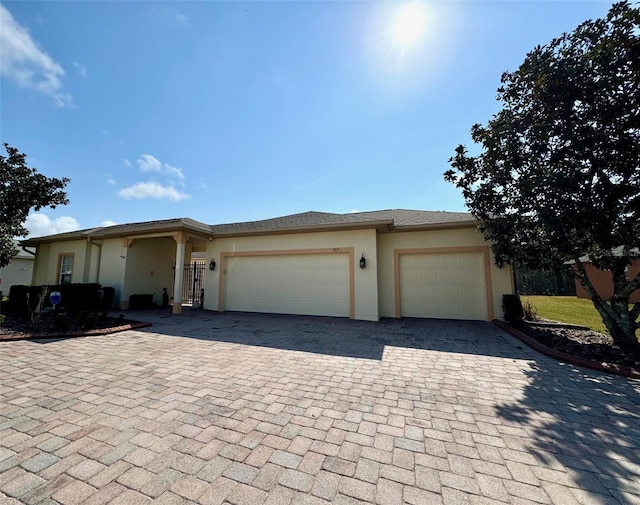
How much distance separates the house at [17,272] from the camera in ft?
59.2

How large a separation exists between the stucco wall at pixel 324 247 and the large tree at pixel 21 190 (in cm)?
626

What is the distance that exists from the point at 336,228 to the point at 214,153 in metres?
5.18

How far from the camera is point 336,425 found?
8.62ft

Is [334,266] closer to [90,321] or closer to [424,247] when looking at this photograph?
[424,247]

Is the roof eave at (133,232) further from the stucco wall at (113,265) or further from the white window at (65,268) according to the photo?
the white window at (65,268)

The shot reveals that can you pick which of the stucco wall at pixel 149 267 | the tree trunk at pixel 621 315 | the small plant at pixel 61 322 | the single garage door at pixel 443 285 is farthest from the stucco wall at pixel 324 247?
the tree trunk at pixel 621 315

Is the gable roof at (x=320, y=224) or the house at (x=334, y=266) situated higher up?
the gable roof at (x=320, y=224)

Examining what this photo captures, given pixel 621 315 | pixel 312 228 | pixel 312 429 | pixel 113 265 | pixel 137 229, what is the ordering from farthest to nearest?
pixel 113 265 < pixel 137 229 < pixel 312 228 < pixel 621 315 < pixel 312 429

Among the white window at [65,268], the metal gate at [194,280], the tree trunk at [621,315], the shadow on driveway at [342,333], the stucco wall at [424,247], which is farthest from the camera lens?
the white window at [65,268]

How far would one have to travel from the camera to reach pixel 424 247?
9.03 m

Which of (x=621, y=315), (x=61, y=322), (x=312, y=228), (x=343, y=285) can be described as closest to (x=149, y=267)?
(x=61, y=322)

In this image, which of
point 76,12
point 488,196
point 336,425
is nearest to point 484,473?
point 336,425

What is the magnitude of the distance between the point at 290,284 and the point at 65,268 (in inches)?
461

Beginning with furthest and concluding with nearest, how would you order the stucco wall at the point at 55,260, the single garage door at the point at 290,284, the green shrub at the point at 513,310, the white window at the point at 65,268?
the white window at the point at 65,268 < the stucco wall at the point at 55,260 < the single garage door at the point at 290,284 < the green shrub at the point at 513,310
